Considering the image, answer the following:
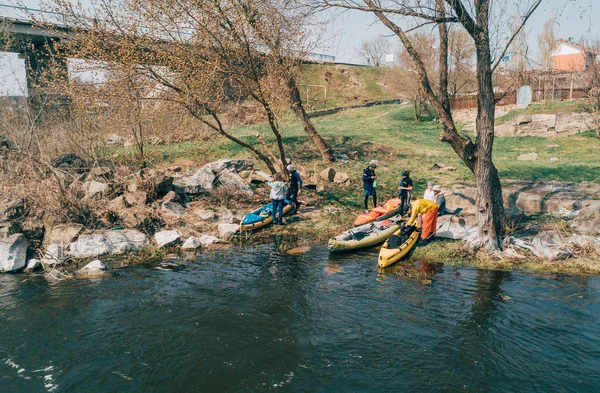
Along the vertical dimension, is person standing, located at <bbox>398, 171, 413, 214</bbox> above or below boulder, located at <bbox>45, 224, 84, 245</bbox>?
above

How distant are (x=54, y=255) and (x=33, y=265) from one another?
571 mm

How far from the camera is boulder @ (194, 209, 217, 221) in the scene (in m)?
16.2

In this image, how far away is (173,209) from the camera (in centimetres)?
1603

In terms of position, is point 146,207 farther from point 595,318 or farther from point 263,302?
point 595,318

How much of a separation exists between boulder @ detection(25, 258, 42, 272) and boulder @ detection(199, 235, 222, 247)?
4560mm

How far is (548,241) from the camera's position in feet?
41.5

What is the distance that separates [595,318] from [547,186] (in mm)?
9151

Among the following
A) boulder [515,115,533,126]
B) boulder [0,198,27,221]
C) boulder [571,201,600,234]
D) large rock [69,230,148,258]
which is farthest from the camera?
boulder [515,115,533,126]

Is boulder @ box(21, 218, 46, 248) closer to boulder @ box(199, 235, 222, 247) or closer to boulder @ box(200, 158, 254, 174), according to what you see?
boulder @ box(199, 235, 222, 247)

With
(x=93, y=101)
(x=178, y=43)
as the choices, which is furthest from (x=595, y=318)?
(x=93, y=101)

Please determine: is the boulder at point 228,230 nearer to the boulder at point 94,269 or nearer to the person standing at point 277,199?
the person standing at point 277,199

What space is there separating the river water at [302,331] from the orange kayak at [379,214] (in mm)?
3370

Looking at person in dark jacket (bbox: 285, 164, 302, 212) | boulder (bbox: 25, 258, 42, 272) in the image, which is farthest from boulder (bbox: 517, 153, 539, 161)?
boulder (bbox: 25, 258, 42, 272)

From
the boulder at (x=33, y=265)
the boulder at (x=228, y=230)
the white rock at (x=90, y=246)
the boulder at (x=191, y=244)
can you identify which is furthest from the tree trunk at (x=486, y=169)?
the boulder at (x=33, y=265)
